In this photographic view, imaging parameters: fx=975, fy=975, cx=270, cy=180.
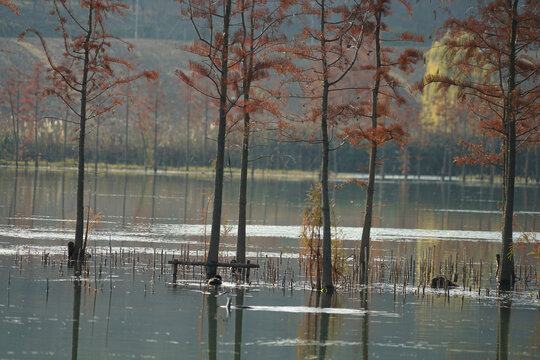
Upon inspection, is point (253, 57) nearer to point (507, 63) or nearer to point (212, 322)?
point (507, 63)

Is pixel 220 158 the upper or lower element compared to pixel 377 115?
lower

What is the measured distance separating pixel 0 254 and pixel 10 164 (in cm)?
7925

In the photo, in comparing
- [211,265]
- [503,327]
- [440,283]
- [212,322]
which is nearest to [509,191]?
[440,283]

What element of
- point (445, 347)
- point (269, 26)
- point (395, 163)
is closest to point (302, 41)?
point (269, 26)

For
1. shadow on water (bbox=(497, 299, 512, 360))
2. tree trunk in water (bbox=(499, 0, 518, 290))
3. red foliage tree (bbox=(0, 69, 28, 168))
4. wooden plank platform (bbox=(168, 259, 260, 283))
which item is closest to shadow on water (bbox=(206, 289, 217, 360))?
wooden plank platform (bbox=(168, 259, 260, 283))

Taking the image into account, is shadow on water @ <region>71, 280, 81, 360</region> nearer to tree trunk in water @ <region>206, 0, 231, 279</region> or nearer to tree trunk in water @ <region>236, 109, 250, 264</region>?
tree trunk in water @ <region>206, 0, 231, 279</region>

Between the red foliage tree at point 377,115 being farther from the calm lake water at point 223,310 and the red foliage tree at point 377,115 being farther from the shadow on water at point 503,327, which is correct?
the shadow on water at point 503,327

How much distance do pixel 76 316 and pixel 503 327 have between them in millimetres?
9824

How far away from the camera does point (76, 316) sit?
21391 mm

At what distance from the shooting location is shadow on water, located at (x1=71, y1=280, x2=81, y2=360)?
59.7ft

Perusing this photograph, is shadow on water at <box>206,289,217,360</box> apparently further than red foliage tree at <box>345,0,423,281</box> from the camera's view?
No

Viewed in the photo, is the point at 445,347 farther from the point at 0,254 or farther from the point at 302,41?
the point at 0,254

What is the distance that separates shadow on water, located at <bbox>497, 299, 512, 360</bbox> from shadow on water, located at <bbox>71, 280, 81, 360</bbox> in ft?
27.2

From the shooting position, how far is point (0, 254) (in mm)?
30875
